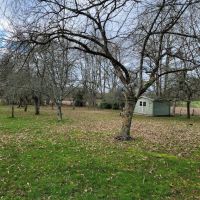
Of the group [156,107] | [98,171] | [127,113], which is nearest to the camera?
[98,171]

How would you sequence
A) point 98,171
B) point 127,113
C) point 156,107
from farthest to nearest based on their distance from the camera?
point 156,107, point 127,113, point 98,171

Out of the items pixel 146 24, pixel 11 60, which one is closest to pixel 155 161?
pixel 11 60

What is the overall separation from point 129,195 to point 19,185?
2.54m

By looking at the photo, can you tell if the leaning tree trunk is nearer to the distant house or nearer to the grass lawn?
the grass lawn

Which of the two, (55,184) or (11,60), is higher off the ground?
(11,60)

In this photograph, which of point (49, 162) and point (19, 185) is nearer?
point (19, 185)

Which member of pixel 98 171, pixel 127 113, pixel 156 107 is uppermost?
pixel 156 107

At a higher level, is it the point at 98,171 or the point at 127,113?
the point at 127,113

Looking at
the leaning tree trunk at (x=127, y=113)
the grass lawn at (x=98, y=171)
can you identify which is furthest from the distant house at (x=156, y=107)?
the grass lawn at (x=98, y=171)

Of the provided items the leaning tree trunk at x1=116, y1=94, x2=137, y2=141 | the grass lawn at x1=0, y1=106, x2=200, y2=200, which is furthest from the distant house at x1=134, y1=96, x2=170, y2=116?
the grass lawn at x1=0, y1=106, x2=200, y2=200

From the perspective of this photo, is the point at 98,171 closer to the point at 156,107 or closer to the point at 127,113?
the point at 127,113

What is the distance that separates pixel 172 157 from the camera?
35.2 ft

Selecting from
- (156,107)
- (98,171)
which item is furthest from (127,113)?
(156,107)

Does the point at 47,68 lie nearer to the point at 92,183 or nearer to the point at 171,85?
the point at 171,85
